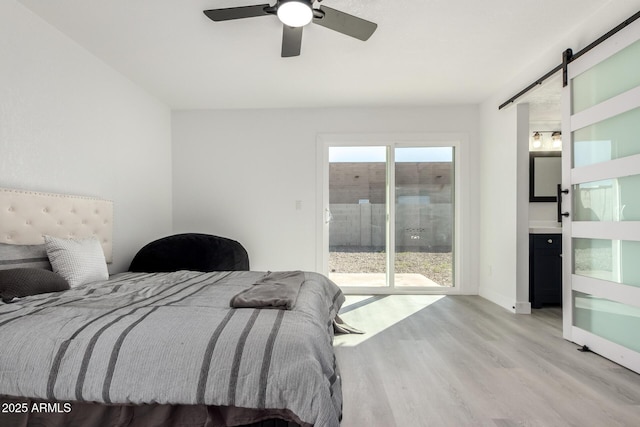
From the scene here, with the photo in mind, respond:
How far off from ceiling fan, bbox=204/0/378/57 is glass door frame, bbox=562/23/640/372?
169cm

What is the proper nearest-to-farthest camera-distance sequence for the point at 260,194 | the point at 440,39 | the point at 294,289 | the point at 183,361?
the point at 183,361 < the point at 294,289 < the point at 440,39 < the point at 260,194

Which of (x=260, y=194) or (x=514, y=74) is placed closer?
(x=514, y=74)

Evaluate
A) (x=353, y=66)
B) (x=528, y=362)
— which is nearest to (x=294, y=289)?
(x=528, y=362)

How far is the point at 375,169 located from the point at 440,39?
1955mm

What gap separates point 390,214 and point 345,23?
274 cm

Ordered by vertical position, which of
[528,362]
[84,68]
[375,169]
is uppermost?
[84,68]

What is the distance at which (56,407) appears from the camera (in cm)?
120

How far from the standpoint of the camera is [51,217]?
95.6 inches

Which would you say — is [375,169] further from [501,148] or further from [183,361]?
[183,361]

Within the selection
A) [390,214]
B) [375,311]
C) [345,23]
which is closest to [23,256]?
[345,23]

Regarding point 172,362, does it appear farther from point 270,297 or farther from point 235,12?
point 235,12

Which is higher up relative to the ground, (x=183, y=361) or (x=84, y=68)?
(x=84, y=68)

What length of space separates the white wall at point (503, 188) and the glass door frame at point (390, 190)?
10.9 inches

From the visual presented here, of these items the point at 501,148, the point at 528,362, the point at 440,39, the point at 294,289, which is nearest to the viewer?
the point at 294,289
